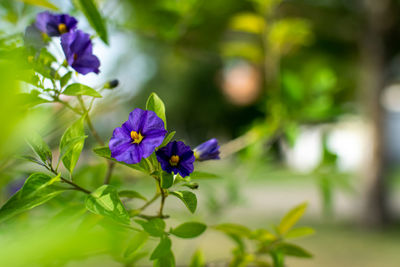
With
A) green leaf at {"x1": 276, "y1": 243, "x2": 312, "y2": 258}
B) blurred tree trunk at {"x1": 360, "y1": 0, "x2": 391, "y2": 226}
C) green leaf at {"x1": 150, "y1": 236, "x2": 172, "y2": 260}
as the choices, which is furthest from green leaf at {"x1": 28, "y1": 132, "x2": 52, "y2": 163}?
blurred tree trunk at {"x1": 360, "y1": 0, "x2": 391, "y2": 226}

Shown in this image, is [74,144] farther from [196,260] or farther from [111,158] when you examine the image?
[196,260]

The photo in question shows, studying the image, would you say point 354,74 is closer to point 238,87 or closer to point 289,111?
point 238,87

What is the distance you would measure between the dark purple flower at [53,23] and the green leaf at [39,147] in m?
0.12

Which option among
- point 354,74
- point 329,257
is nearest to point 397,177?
point 354,74

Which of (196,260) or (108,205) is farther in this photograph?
(196,260)

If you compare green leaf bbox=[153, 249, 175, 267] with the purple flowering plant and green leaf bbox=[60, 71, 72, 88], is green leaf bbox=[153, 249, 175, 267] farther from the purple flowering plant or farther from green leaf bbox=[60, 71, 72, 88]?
green leaf bbox=[60, 71, 72, 88]

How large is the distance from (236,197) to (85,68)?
0.52 m

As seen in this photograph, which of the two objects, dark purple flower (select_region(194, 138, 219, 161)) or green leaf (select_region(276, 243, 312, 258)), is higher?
dark purple flower (select_region(194, 138, 219, 161))

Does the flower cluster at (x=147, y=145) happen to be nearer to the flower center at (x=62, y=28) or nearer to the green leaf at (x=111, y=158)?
the green leaf at (x=111, y=158)

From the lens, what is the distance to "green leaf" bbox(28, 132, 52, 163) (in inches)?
10.2

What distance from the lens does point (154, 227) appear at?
28 centimetres

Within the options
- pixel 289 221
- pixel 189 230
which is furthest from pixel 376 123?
pixel 189 230

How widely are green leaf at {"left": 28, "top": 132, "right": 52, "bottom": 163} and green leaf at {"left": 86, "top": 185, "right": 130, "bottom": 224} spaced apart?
46 millimetres

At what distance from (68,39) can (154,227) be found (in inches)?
6.6
